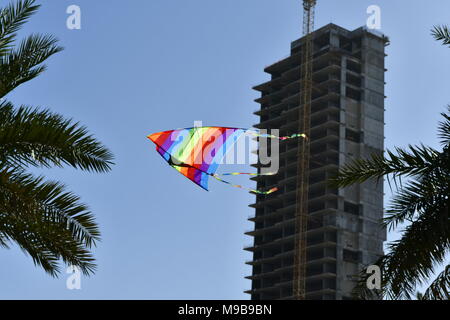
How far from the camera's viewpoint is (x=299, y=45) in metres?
190

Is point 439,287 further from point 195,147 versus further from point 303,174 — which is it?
point 303,174

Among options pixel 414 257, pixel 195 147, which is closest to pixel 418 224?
pixel 414 257

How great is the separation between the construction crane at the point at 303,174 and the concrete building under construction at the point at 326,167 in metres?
0.99

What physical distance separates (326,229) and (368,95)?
2812 cm

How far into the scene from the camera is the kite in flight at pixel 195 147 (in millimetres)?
32156

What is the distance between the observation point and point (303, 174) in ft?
580

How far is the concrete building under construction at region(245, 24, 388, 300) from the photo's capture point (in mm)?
169888

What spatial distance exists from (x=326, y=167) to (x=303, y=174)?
5.68 m

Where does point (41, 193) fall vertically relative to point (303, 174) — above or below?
below

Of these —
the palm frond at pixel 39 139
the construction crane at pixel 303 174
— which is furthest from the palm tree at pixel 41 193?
the construction crane at pixel 303 174

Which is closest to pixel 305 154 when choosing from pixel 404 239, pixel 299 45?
pixel 299 45

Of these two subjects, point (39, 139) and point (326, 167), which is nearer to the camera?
point (39, 139)

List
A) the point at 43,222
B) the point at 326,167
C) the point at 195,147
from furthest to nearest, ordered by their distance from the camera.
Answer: the point at 326,167 < the point at 195,147 < the point at 43,222

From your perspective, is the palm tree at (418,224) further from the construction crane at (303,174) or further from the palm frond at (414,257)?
the construction crane at (303,174)
